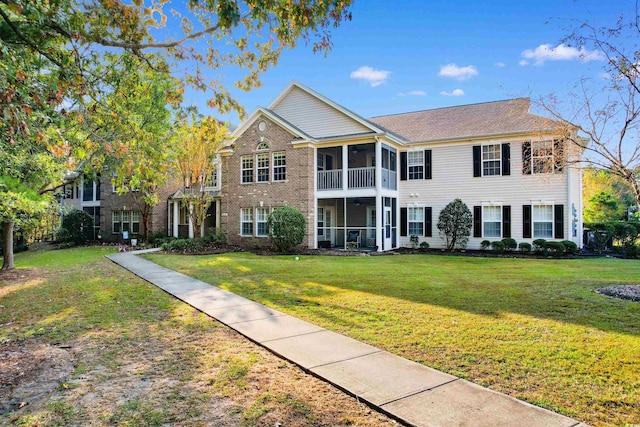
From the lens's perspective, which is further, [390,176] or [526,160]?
[390,176]

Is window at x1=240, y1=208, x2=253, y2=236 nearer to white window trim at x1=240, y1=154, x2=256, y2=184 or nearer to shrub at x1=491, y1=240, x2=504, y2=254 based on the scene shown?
white window trim at x1=240, y1=154, x2=256, y2=184

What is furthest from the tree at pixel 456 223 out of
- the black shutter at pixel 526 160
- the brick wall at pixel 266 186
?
the brick wall at pixel 266 186

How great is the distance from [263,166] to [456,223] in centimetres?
1054

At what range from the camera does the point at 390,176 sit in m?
20.6

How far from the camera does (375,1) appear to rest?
8883mm

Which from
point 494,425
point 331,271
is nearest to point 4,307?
point 331,271

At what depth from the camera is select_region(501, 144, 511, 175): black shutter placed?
1914 cm

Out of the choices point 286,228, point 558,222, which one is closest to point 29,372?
point 286,228

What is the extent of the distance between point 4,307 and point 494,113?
21.9 metres

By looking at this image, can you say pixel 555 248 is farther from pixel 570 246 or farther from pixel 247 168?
pixel 247 168

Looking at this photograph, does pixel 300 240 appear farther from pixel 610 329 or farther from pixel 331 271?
pixel 610 329

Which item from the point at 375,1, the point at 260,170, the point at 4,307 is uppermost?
the point at 375,1

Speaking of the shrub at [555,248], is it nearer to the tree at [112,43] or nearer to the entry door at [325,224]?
the entry door at [325,224]

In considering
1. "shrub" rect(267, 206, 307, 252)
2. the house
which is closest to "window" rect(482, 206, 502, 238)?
the house
